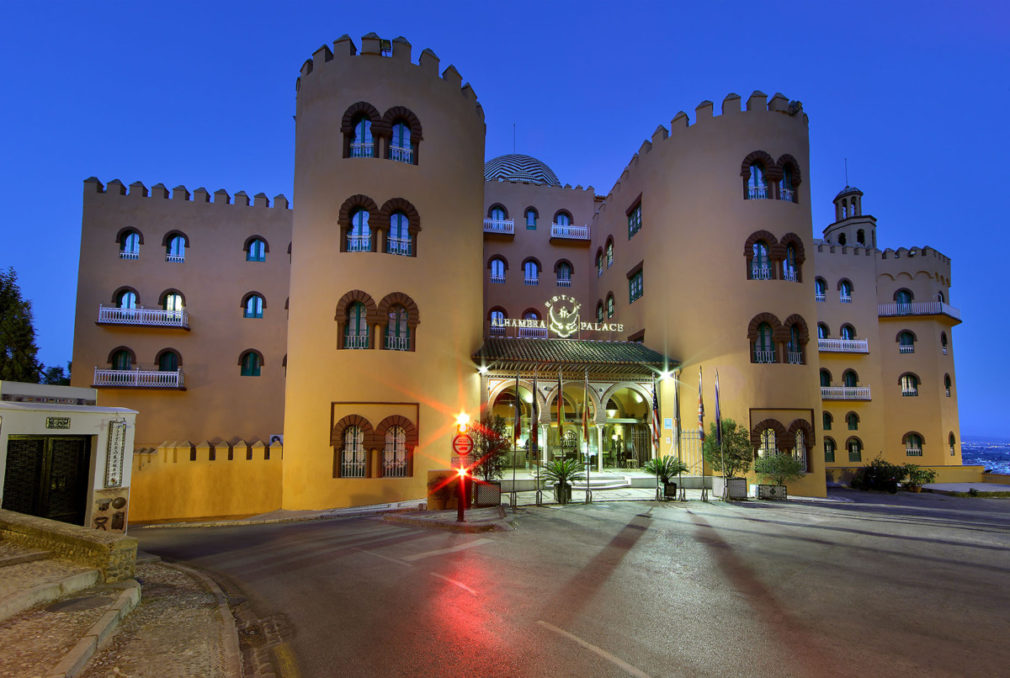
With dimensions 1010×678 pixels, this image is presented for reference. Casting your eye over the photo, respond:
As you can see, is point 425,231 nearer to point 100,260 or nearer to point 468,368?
point 468,368

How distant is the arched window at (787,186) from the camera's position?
2600 cm

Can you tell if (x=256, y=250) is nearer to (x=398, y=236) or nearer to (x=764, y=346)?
(x=398, y=236)

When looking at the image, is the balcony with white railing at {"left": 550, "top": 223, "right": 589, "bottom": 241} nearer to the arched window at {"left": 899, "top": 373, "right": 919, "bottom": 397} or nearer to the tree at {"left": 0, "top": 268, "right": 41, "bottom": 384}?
the arched window at {"left": 899, "top": 373, "right": 919, "bottom": 397}

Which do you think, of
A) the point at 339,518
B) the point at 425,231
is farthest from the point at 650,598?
the point at 425,231

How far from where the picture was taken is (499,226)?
115 ft

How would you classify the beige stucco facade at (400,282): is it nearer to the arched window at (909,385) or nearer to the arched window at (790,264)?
the arched window at (790,264)

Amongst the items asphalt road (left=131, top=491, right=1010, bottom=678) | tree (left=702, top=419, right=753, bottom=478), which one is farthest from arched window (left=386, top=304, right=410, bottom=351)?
tree (left=702, top=419, right=753, bottom=478)

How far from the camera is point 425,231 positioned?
24.3 metres

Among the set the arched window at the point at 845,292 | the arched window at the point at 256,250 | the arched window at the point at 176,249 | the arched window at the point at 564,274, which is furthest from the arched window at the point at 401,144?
the arched window at the point at 845,292

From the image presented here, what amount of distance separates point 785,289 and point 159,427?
3228cm

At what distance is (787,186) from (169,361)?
1301 inches

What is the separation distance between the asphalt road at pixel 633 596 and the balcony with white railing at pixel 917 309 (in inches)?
973

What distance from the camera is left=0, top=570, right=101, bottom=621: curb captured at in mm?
7066

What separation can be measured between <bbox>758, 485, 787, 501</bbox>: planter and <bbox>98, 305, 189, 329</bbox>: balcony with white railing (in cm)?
2957
